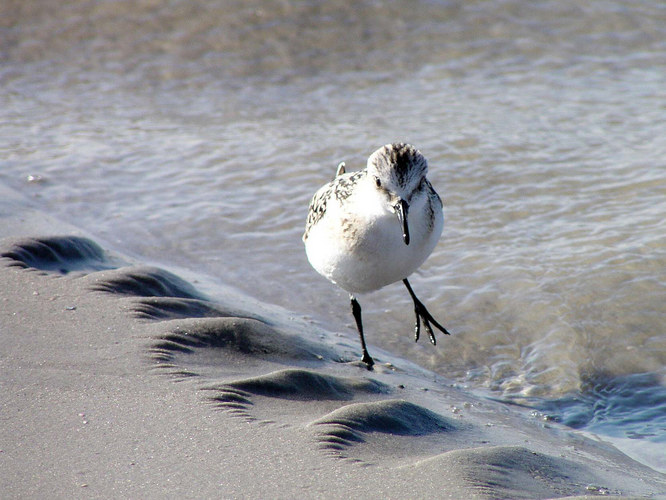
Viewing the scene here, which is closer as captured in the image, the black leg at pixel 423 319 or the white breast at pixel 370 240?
the white breast at pixel 370 240

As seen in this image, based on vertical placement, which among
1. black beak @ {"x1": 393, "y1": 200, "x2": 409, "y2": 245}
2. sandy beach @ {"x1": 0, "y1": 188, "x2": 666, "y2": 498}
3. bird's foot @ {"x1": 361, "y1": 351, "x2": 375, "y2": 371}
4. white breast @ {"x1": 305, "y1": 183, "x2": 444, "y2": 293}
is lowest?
bird's foot @ {"x1": 361, "y1": 351, "x2": 375, "y2": 371}

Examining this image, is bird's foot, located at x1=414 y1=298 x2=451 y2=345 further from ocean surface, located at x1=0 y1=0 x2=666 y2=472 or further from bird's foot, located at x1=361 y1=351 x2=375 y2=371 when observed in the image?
bird's foot, located at x1=361 y1=351 x2=375 y2=371

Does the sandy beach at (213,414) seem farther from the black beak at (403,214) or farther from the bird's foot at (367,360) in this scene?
the black beak at (403,214)

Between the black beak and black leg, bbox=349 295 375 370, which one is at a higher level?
the black beak

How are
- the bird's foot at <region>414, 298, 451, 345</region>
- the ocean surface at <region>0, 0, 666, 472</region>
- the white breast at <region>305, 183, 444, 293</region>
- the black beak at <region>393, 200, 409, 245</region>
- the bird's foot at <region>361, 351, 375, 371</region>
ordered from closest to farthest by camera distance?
the black beak at <region>393, 200, 409, 245</region> → the white breast at <region>305, 183, 444, 293</region> → the bird's foot at <region>361, 351, 375, 371</region> → the bird's foot at <region>414, 298, 451, 345</region> → the ocean surface at <region>0, 0, 666, 472</region>

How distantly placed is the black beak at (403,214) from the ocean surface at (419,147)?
4.62ft

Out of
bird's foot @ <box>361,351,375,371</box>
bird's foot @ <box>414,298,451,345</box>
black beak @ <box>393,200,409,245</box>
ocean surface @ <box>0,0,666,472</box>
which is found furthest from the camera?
ocean surface @ <box>0,0,666,472</box>

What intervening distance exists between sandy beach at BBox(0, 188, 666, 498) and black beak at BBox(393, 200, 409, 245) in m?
0.76

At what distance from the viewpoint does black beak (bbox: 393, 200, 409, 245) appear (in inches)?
144

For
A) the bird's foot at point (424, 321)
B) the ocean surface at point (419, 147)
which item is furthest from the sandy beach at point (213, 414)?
the ocean surface at point (419, 147)

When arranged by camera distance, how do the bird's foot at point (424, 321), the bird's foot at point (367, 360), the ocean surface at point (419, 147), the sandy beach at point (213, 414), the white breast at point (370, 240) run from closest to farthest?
the sandy beach at point (213, 414) < the white breast at point (370, 240) < the bird's foot at point (367, 360) < the bird's foot at point (424, 321) < the ocean surface at point (419, 147)

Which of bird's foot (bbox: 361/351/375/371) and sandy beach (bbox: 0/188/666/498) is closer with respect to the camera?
sandy beach (bbox: 0/188/666/498)

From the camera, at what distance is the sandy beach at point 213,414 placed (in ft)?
8.96

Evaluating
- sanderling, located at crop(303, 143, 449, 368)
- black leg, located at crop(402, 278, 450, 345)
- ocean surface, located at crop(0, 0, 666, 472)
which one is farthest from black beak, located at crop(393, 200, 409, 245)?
ocean surface, located at crop(0, 0, 666, 472)
